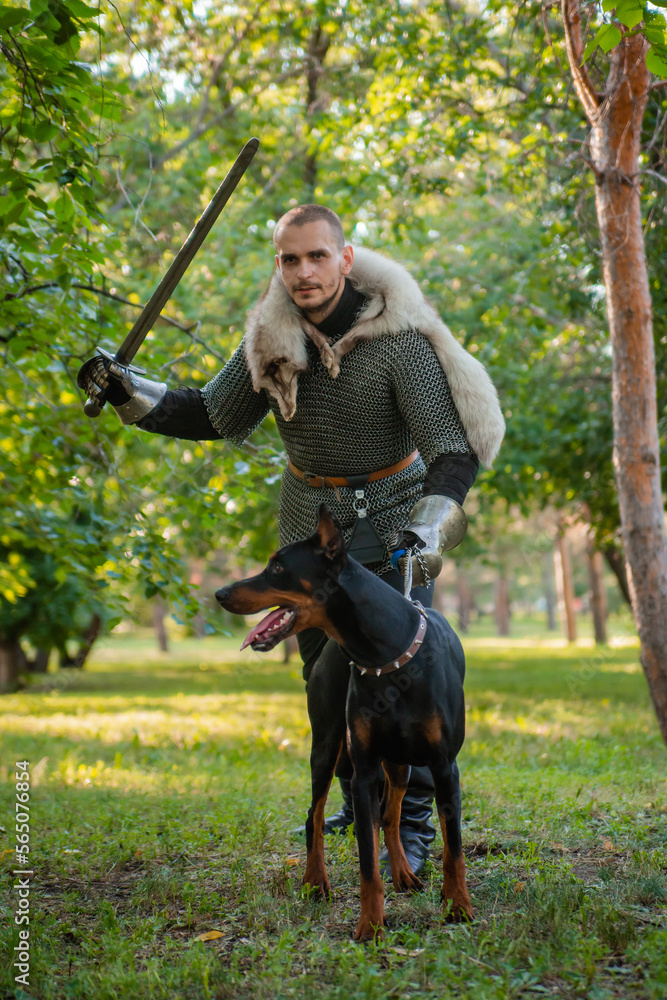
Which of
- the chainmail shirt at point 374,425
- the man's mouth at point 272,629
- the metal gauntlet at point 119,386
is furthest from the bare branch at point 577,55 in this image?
the man's mouth at point 272,629

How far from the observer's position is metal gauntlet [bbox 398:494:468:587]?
117 inches

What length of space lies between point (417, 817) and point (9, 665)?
14.8m

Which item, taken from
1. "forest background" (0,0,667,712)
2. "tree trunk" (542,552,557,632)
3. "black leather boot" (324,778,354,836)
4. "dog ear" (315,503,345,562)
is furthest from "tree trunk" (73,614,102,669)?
"tree trunk" (542,552,557,632)

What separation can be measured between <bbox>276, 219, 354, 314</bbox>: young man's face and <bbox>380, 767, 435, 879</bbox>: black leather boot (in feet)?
6.91

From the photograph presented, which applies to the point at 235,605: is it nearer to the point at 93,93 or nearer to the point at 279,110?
the point at 93,93

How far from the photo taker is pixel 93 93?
4.00 metres

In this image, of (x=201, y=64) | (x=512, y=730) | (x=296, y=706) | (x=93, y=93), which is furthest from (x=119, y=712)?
(x=93, y=93)

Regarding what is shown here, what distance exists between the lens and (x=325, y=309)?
3396mm

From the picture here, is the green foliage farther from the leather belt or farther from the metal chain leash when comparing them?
the metal chain leash

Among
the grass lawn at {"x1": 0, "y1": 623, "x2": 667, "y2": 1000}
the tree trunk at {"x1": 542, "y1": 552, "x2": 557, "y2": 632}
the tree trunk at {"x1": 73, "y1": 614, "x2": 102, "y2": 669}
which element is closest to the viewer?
the grass lawn at {"x1": 0, "y1": 623, "x2": 667, "y2": 1000}

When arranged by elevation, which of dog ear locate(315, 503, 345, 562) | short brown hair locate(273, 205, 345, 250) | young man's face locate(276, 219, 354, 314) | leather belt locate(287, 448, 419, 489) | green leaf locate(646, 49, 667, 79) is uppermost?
green leaf locate(646, 49, 667, 79)

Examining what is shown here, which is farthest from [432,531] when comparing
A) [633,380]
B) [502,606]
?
[502,606]

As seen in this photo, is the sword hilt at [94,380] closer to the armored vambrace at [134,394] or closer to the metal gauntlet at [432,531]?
the armored vambrace at [134,394]

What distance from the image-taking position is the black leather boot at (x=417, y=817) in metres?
3.76
